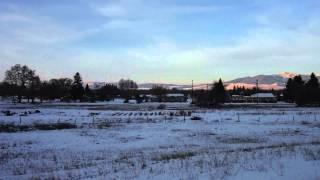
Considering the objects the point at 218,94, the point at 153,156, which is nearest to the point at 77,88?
the point at 218,94

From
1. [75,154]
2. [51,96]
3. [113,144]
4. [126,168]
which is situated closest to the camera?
[126,168]

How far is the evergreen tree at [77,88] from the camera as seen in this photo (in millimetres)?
163375

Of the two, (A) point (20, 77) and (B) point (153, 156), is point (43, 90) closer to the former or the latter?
(A) point (20, 77)

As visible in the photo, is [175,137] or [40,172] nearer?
[40,172]

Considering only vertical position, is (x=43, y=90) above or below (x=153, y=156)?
above

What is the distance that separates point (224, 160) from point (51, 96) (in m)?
150

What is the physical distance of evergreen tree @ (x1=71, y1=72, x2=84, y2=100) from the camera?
163 meters

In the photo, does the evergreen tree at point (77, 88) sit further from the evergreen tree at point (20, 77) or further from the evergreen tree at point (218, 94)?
the evergreen tree at point (218, 94)

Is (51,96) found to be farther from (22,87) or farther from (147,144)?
(147,144)

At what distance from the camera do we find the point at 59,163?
757 inches

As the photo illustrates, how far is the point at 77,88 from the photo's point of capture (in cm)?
16462

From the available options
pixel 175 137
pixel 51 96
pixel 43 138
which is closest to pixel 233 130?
pixel 175 137

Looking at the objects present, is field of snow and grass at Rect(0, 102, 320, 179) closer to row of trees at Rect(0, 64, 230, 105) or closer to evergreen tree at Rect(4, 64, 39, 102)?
row of trees at Rect(0, 64, 230, 105)

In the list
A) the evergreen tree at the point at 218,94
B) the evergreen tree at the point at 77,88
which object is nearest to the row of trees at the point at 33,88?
the evergreen tree at the point at 77,88
